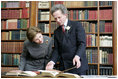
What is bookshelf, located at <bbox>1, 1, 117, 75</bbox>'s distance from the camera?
10.7ft

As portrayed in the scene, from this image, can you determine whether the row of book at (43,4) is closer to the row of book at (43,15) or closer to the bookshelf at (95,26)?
the bookshelf at (95,26)

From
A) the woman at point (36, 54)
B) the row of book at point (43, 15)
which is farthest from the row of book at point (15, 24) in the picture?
the woman at point (36, 54)

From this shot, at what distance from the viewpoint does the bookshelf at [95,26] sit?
3250 millimetres

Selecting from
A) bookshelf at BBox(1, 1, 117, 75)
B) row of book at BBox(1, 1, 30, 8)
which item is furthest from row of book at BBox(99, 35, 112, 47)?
row of book at BBox(1, 1, 30, 8)

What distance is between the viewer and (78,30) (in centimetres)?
178

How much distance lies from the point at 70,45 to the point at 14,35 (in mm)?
2122

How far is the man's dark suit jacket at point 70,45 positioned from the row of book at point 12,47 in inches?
73.2

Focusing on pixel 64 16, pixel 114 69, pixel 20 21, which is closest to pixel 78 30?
pixel 64 16

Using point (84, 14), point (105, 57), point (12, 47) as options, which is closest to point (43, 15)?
point (84, 14)

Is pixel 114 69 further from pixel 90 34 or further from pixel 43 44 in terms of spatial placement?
pixel 43 44

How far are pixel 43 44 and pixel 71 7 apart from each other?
1605 mm

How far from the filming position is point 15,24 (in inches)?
142

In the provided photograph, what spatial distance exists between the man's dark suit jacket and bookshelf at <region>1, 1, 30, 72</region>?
72.8 inches

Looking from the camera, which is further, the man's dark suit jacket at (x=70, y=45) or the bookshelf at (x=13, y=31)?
the bookshelf at (x=13, y=31)
